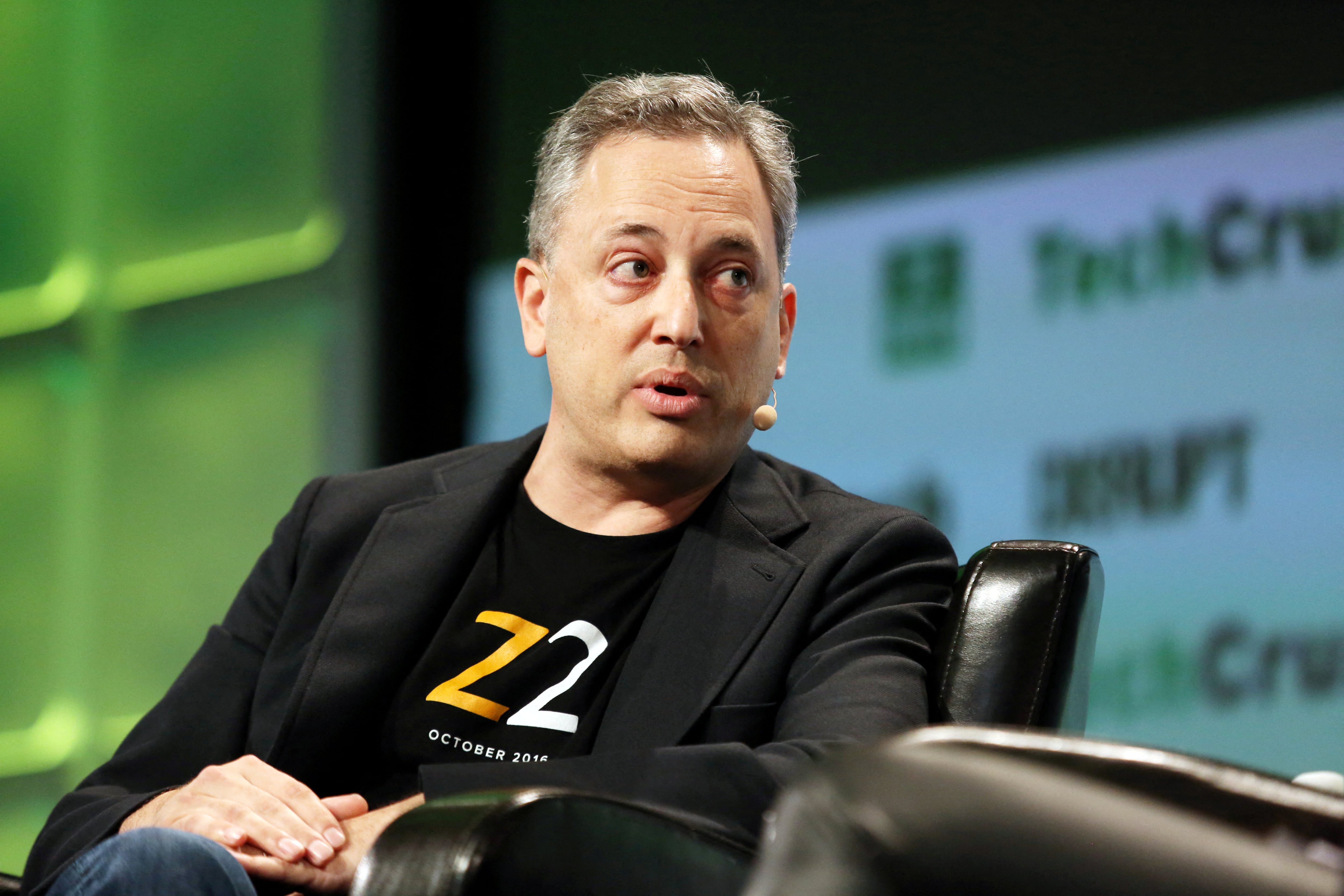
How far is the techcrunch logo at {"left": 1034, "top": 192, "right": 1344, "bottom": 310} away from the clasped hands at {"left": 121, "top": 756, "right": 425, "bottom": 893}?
2.02 m

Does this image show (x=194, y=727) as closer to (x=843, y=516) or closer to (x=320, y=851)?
(x=320, y=851)

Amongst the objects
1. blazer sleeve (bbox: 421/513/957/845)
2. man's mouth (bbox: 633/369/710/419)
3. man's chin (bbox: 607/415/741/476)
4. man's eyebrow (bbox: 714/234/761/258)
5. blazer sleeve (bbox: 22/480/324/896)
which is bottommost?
blazer sleeve (bbox: 22/480/324/896)

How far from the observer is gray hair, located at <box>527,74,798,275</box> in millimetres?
1802

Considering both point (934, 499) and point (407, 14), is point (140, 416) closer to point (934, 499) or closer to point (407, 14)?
point (407, 14)

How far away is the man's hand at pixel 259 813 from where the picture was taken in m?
1.33

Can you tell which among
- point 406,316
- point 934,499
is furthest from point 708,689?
point 406,316

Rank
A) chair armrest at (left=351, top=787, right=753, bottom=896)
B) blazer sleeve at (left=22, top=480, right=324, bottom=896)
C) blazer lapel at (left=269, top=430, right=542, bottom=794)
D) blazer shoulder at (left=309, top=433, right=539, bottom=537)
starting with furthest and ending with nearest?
blazer shoulder at (left=309, top=433, right=539, bottom=537) < blazer lapel at (left=269, top=430, right=542, bottom=794) < blazer sleeve at (left=22, top=480, right=324, bottom=896) < chair armrest at (left=351, top=787, right=753, bottom=896)

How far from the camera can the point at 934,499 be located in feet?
10.2

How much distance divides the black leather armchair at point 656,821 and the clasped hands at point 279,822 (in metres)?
0.32

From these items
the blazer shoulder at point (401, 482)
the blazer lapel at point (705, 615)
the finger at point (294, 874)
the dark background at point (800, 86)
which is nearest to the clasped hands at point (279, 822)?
the finger at point (294, 874)

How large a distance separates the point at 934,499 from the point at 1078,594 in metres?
1.64

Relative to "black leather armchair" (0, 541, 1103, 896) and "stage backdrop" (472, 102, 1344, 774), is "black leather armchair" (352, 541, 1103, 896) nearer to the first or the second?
"black leather armchair" (0, 541, 1103, 896)

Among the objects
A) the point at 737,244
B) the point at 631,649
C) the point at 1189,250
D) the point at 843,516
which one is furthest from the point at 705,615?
the point at 1189,250

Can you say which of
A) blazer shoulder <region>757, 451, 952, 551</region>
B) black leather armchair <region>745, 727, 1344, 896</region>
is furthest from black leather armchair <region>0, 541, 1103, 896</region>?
black leather armchair <region>745, 727, 1344, 896</region>
